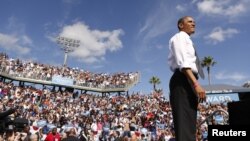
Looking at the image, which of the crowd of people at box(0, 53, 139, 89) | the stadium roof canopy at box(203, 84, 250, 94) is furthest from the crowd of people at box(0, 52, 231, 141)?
the crowd of people at box(0, 53, 139, 89)

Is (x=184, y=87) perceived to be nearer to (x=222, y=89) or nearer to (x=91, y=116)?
(x=91, y=116)

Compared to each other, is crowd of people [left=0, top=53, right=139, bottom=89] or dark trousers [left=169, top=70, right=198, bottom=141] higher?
crowd of people [left=0, top=53, right=139, bottom=89]

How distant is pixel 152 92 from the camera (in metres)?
37.0

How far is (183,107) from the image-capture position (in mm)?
3262

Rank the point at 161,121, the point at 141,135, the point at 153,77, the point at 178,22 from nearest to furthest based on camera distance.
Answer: the point at 178,22 < the point at 141,135 < the point at 161,121 < the point at 153,77

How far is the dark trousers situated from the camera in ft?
10.5

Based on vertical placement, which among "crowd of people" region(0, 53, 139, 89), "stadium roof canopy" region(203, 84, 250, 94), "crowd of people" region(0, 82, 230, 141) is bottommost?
"crowd of people" region(0, 82, 230, 141)

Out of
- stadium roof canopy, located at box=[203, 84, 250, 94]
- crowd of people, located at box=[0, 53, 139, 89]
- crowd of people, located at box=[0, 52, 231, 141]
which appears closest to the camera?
crowd of people, located at box=[0, 52, 231, 141]

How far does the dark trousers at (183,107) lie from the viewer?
320cm

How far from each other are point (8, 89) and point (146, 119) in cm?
1207

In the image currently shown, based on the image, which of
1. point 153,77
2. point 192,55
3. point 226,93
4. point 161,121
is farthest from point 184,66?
point 153,77

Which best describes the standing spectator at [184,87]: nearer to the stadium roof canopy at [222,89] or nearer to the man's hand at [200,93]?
the man's hand at [200,93]

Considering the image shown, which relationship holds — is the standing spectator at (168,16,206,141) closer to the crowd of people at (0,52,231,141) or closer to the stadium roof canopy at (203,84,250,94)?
the crowd of people at (0,52,231,141)

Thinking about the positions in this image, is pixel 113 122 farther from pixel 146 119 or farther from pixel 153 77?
pixel 153 77
